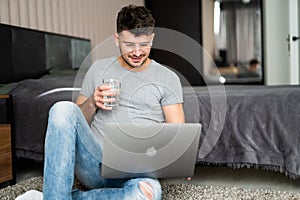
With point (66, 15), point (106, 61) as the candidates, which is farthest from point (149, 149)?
point (66, 15)

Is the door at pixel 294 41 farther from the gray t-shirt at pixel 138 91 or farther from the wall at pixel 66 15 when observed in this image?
the gray t-shirt at pixel 138 91

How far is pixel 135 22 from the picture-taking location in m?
1.32

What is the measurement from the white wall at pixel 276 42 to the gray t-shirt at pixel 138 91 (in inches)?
134

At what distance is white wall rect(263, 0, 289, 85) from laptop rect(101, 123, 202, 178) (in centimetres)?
355

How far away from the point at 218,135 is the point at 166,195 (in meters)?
0.40

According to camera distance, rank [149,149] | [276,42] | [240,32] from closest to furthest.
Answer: [149,149] < [276,42] < [240,32]

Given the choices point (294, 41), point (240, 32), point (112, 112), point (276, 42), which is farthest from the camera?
point (240, 32)

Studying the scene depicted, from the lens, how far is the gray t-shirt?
1417mm

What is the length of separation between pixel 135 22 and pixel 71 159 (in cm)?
51

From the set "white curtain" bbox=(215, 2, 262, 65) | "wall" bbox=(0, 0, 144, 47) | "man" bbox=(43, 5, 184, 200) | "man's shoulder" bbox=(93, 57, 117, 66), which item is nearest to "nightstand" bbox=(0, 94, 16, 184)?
"man" bbox=(43, 5, 184, 200)

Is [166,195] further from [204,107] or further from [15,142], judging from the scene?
[15,142]

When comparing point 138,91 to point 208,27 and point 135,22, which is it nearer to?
point 135,22

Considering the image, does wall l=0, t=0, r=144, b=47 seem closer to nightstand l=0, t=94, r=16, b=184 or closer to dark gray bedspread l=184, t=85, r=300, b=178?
nightstand l=0, t=94, r=16, b=184

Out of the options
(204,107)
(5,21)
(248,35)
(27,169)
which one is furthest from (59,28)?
(248,35)
